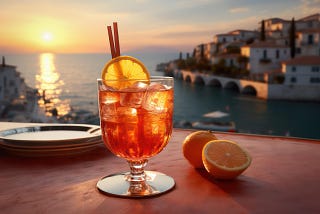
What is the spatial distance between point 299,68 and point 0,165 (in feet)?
102

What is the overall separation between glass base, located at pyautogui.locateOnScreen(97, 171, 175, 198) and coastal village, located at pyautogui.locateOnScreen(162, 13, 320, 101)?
30.6 metres

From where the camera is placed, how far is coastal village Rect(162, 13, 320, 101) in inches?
1195

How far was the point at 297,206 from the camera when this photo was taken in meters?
0.71

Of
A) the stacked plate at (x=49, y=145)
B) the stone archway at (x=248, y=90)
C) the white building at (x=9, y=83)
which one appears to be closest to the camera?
the stacked plate at (x=49, y=145)

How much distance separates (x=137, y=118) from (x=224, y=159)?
0.68 feet

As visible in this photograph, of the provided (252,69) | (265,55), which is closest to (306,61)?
(265,55)

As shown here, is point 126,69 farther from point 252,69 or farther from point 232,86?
point 232,86

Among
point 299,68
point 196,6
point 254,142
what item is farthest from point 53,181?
point 196,6

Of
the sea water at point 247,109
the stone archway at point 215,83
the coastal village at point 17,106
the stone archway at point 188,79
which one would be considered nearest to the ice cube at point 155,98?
the sea water at point 247,109

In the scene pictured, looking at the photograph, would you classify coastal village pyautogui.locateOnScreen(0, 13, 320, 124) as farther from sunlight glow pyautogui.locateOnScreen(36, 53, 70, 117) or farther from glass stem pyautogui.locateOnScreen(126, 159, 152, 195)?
glass stem pyautogui.locateOnScreen(126, 159, 152, 195)

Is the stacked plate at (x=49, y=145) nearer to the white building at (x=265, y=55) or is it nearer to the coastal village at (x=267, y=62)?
the coastal village at (x=267, y=62)

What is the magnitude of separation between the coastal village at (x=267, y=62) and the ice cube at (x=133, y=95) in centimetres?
3065

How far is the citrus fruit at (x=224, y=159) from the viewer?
0.86 m

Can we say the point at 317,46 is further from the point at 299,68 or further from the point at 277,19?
the point at 277,19
